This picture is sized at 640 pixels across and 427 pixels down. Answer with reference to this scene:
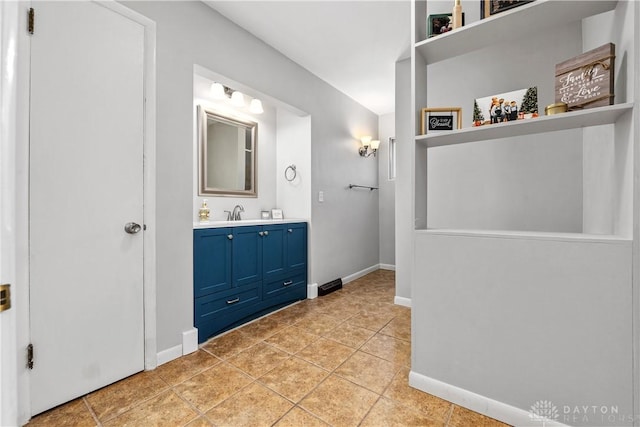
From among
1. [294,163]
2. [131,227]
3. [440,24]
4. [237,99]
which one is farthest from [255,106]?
[440,24]

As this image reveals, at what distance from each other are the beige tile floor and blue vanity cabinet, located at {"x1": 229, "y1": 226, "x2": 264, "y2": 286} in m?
0.46

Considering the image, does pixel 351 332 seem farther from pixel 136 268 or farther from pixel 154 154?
pixel 154 154

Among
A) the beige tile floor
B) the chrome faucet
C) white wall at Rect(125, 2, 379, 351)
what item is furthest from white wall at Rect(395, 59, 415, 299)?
the chrome faucet

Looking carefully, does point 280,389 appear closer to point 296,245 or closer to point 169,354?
point 169,354

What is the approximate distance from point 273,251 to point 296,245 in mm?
358

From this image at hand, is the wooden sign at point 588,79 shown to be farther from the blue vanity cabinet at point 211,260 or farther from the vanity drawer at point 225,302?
the vanity drawer at point 225,302

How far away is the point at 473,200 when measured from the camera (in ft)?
7.41

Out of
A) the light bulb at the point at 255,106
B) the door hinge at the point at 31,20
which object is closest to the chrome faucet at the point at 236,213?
the light bulb at the point at 255,106

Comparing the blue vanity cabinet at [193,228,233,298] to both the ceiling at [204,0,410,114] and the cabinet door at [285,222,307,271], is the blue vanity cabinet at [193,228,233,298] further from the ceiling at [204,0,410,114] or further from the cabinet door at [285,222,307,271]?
the ceiling at [204,0,410,114]

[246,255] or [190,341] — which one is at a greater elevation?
[246,255]

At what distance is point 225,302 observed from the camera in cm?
233

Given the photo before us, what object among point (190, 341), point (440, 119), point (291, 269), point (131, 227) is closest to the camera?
point (440, 119)

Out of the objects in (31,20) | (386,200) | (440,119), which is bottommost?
(386,200)

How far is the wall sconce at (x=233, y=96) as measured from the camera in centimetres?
264
